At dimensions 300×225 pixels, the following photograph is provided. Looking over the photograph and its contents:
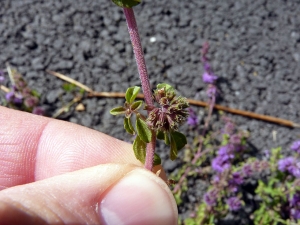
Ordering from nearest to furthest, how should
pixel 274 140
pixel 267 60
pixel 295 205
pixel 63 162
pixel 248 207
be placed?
pixel 63 162
pixel 295 205
pixel 248 207
pixel 274 140
pixel 267 60

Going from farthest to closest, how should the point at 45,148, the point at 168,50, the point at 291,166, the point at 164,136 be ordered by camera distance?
the point at 168,50, the point at 291,166, the point at 45,148, the point at 164,136

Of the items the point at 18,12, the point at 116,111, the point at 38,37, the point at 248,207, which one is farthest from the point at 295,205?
the point at 18,12

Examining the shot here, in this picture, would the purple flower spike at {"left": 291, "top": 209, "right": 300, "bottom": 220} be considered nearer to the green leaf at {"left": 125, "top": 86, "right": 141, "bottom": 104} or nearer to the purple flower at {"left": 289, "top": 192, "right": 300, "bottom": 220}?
the purple flower at {"left": 289, "top": 192, "right": 300, "bottom": 220}

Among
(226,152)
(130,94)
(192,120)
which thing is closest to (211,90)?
(192,120)

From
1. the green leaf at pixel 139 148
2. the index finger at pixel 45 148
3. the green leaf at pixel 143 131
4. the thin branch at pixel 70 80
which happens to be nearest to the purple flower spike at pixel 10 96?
the thin branch at pixel 70 80

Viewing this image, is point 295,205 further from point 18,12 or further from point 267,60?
point 18,12

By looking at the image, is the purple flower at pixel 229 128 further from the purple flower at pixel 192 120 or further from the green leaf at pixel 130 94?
the green leaf at pixel 130 94

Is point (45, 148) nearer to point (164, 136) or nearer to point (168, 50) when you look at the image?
point (164, 136)
